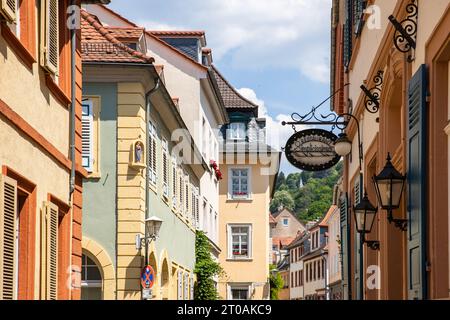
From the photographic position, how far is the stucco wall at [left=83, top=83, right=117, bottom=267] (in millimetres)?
22688

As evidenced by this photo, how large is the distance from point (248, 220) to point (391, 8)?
41.3 m

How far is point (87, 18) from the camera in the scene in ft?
80.3

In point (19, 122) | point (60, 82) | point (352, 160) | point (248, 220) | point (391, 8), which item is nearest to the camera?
point (19, 122)

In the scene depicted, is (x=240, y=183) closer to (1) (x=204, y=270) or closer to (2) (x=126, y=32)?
(1) (x=204, y=270)

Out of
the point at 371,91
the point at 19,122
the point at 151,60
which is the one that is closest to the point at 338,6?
the point at 151,60

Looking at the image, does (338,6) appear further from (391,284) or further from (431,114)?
(431,114)

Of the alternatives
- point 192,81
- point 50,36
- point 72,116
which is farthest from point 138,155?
point 192,81

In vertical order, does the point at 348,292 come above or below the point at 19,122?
below

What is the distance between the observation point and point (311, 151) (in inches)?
658

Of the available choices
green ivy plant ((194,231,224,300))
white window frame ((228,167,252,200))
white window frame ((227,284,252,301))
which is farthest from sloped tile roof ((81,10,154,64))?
white window frame ((228,167,252,200))

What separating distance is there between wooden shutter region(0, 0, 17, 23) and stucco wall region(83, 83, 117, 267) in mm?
13375

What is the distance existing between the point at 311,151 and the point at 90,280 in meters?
7.73

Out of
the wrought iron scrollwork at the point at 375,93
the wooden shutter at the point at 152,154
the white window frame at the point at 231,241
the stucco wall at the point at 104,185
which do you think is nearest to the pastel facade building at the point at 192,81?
the white window frame at the point at 231,241

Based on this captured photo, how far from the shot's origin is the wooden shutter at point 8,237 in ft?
30.6
